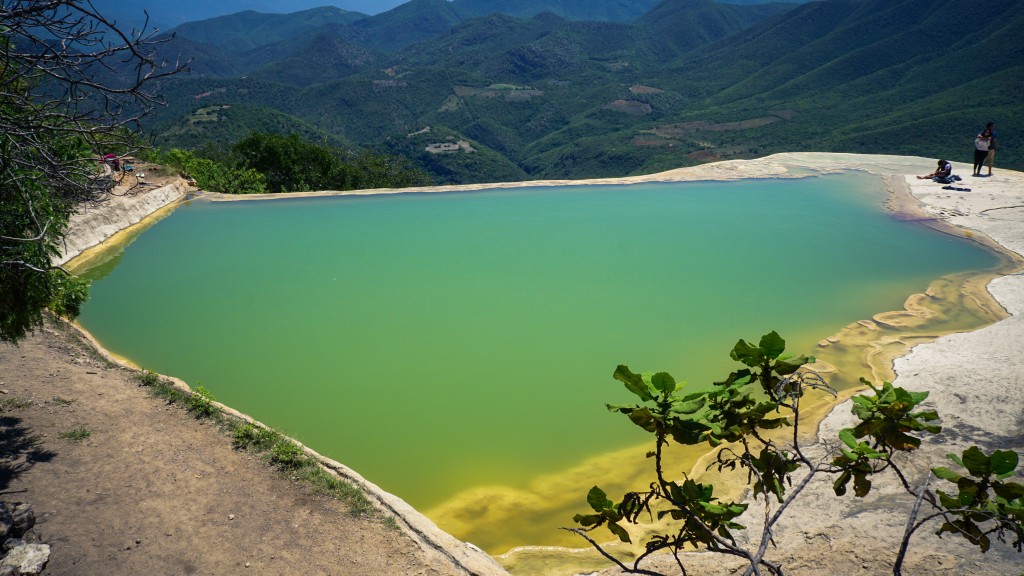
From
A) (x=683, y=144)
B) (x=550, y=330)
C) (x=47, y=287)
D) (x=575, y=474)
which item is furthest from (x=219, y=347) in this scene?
(x=683, y=144)

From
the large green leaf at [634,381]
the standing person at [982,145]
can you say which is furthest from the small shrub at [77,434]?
the standing person at [982,145]

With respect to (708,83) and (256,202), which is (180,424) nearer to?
(256,202)

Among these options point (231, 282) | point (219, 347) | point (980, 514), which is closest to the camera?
point (980, 514)

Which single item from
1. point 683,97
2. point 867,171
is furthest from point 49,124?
point 683,97

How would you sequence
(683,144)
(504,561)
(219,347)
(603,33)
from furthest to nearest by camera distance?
(603,33) → (683,144) → (219,347) → (504,561)

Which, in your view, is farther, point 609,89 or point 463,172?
point 609,89

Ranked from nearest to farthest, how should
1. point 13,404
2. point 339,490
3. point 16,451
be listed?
1. point 339,490
2. point 16,451
3. point 13,404

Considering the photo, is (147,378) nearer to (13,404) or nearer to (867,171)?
(13,404)
